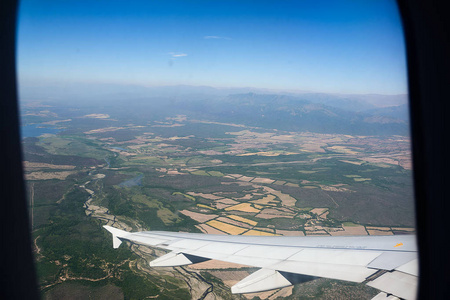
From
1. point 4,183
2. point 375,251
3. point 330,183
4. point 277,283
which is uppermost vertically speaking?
point 4,183

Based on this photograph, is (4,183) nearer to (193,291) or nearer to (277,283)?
(277,283)

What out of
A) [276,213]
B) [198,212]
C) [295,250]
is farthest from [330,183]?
[295,250]

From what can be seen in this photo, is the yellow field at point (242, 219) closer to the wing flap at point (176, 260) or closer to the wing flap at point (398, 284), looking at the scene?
the wing flap at point (176, 260)

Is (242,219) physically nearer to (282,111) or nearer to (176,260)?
(176,260)

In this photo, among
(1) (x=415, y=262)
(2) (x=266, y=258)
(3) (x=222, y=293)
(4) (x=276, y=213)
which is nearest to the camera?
(1) (x=415, y=262)

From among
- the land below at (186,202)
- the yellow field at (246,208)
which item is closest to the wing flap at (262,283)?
the land below at (186,202)

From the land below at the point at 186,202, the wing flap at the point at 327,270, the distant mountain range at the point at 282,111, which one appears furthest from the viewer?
the distant mountain range at the point at 282,111
